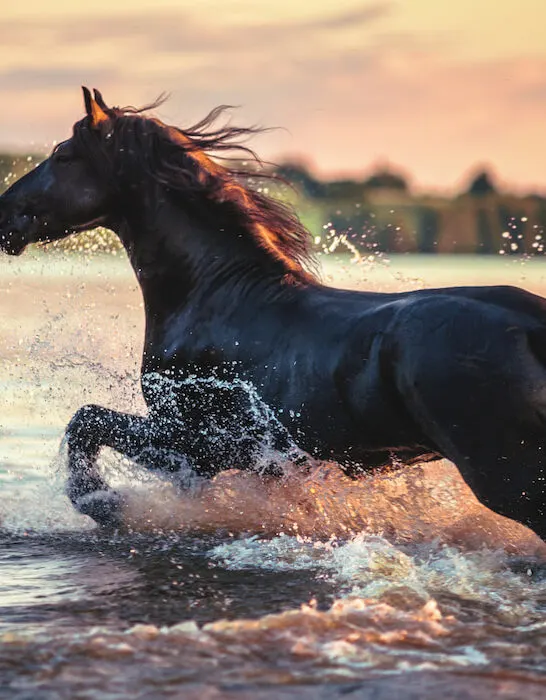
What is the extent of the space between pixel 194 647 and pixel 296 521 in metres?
2.23

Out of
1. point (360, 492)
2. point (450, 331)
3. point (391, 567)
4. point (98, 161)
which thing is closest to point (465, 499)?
point (360, 492)

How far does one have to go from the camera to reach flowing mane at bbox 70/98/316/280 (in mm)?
6469

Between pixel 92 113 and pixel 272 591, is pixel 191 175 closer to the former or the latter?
pixel 92 113

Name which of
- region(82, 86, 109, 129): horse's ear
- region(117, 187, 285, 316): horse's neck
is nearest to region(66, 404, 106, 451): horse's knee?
region(117, 187, 285, 316): horse's neck

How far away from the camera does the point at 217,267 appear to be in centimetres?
641

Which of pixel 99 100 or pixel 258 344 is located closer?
pixel 258 344

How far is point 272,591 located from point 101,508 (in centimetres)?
160

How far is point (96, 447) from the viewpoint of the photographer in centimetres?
649

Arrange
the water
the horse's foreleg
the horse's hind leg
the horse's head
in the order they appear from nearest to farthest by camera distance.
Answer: the water < the horse's hind leg < the horse's foreleg < the horse's head

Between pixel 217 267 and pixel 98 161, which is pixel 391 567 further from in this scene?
pixel 98 161

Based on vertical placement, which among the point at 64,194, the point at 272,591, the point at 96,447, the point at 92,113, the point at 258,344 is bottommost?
the point at 272,591

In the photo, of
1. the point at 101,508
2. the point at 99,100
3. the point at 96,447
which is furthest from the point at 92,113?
the point at 101,508

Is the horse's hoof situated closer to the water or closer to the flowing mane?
the water

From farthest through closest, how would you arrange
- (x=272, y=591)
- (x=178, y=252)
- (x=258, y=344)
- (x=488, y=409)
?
(x=178, y=252), (x=258, y=344), (x=272, y=591), (x=488, y=409)
